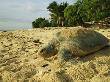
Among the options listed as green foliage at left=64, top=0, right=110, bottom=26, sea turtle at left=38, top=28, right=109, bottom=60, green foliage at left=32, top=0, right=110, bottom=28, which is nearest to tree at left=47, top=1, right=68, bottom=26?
green foliage at left=32, top=0, right=110, bottom=28

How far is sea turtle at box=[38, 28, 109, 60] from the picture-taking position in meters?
7.33

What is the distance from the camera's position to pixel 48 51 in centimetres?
750

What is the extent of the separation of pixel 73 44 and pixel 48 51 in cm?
67

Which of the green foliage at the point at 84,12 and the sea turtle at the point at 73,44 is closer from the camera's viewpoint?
the sea turtle at the point at 73,44

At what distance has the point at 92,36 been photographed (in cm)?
776

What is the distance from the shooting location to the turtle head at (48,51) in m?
7.46

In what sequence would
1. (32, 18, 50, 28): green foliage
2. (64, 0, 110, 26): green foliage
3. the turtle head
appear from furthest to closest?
(32, 18, 50, 28): green foliage < (64, 0, 110, 26): green foliage < the turtle head

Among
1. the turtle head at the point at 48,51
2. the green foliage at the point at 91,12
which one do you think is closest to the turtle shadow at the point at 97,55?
the turtle head at the point at 48,51

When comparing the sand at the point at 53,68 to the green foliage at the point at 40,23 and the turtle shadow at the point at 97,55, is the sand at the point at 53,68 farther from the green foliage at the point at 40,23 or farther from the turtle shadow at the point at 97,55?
the green foliage at the point at 40,23

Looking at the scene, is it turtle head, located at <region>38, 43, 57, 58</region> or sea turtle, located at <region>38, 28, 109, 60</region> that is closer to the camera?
sea turtle, located at <region>38, 28, 109, 60</region>

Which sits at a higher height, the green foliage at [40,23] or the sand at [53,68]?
the sand at [53,68]

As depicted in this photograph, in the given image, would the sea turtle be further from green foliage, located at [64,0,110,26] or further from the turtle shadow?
green foliage, located at [64,0,110,26]

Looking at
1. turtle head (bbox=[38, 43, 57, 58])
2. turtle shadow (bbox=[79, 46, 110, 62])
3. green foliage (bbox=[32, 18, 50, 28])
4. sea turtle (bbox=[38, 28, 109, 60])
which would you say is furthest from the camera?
green foliage (bbox=[32, 18, 50, 28])

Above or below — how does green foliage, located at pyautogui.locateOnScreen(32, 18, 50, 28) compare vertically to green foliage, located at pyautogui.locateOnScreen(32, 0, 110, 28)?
below
